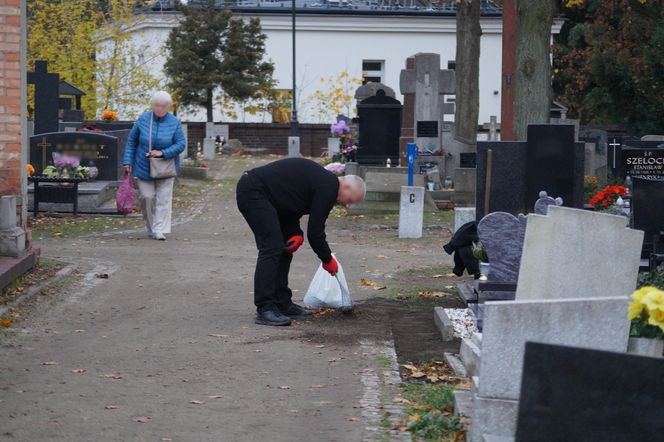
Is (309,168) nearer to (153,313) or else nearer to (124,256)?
(153,313)

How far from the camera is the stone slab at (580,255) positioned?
648 cm

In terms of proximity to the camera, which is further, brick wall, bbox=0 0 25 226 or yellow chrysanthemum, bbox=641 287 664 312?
brick wall, bbox=0 0 25 226

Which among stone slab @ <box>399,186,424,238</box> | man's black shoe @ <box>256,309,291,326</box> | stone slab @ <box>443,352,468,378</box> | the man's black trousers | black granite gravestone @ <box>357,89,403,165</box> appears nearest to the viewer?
stone slab @ <box>443,352,468,378</box>

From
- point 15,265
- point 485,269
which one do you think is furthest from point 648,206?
point 15,265

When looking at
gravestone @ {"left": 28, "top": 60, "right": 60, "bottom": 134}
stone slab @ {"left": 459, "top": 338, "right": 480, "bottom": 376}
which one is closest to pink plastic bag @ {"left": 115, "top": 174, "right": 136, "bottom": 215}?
gravestone @ {"left": 28, "top": 60, "right": 60, "bottom": 134}

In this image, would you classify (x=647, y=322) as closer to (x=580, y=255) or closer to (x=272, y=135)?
(x=580, y=255)

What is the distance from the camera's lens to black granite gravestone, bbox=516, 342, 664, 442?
4680mm

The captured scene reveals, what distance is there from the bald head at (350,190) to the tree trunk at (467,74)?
18.7 m

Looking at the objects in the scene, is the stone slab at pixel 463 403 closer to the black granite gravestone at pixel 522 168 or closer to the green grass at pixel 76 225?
the black granite gravestone at pixel 522 168

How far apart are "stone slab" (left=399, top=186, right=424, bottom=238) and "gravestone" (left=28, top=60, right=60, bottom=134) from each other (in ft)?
28.0

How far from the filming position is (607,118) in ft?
111

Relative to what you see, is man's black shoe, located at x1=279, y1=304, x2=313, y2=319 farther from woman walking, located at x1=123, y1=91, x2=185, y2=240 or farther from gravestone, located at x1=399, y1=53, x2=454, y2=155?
gravestone, located at x1=399, y1=53, x2=454, y2=155

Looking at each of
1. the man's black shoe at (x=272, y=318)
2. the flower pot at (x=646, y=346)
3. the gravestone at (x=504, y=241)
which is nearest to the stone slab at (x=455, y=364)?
the gravestone at (x=504, y=241)

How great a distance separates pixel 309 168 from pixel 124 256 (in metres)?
5.07
